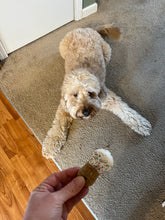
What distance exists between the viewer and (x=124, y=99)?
146 centimetres

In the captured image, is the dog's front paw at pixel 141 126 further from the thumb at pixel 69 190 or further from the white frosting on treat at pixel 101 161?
the thumb at pixel 69 190

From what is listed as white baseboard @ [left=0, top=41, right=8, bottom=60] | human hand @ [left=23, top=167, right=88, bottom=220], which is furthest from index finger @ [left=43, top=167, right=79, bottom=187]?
white baseboard @ [left=0, top=41, right=8, bottom=60]

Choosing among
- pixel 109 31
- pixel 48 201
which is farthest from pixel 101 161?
pixel 109 31

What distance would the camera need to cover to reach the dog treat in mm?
761

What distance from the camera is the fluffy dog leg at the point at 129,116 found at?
127 cm

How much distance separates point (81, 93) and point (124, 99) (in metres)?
0.61

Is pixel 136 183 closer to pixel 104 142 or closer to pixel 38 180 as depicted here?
pixel 104 142

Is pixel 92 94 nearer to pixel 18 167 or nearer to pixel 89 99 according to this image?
pixel 89 99

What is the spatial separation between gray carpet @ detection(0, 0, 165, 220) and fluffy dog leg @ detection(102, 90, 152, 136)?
59 mm

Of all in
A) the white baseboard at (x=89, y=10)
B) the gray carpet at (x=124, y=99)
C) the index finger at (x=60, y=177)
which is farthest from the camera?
the white baseboard at (x=89, y=10)

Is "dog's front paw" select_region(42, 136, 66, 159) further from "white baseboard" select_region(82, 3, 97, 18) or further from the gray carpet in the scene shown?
"white baseboard" select_region(82, 3, 97, 18)

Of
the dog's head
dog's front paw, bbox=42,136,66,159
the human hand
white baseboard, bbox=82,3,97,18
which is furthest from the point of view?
white baseboard, bbox=82,3,97,18

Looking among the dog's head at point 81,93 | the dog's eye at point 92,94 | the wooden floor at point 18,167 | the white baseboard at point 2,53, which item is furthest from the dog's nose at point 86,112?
the white baseboard at point 2,53

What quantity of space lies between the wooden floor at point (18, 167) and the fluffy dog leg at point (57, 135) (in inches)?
3.6
